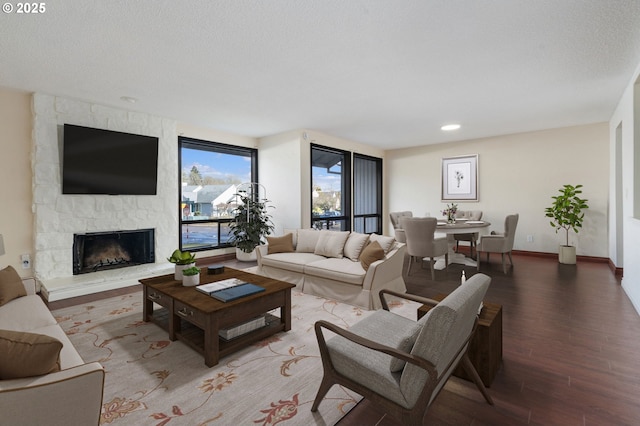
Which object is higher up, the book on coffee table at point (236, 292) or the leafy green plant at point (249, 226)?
the leafy green plant at point (249, 226)

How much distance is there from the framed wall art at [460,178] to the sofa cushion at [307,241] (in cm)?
432

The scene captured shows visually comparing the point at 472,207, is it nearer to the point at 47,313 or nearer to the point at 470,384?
the point at 470,384

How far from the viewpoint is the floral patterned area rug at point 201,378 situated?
178cm

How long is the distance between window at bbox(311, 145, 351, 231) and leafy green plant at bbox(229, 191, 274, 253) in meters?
1.09

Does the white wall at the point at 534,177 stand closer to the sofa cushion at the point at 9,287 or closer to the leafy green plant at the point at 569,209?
the leafy green plant at the point at 569,209

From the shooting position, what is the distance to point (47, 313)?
→ 2.37 meters

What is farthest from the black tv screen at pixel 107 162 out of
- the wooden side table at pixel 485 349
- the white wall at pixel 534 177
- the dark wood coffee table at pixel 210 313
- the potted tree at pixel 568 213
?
the potted tree at pixel 568 213

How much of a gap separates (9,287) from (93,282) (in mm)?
1628

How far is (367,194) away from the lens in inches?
319

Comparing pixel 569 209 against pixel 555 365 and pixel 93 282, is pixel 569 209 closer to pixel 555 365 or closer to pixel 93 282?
pixel 555 365

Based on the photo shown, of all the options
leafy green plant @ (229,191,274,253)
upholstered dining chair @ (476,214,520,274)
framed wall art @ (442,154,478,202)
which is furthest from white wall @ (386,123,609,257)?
leafy green plant @ (229,191,274,253)

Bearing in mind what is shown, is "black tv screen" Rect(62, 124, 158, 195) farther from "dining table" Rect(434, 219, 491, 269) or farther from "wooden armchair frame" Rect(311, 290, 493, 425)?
"dining table" Rect(434, 219, 491, 269)

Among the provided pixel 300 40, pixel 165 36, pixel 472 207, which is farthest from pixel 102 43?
pixel 472 207

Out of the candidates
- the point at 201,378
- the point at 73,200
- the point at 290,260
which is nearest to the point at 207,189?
the point at 73,200
